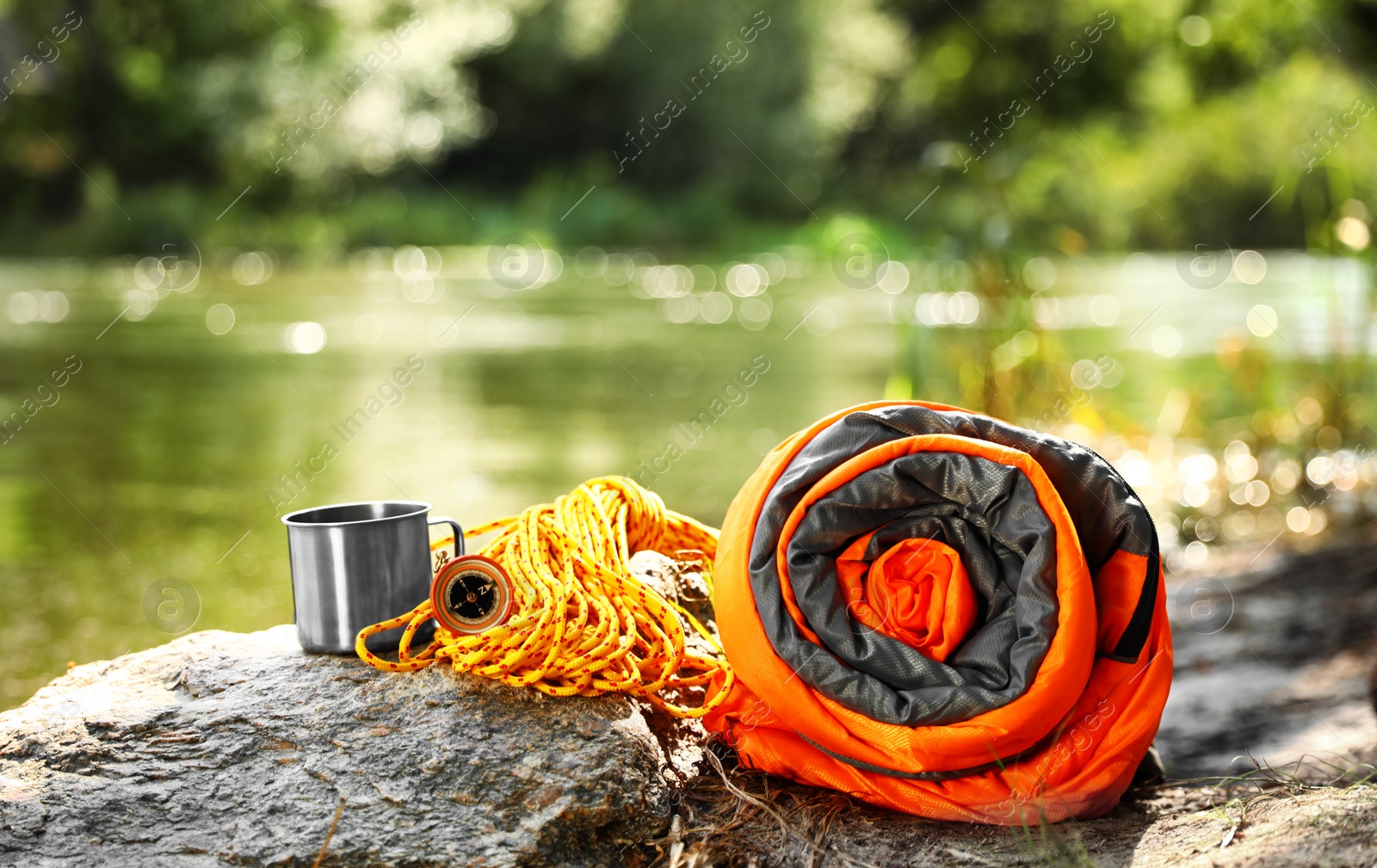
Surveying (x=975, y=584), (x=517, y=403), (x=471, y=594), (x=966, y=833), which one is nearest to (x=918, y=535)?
(x=975, y=584)

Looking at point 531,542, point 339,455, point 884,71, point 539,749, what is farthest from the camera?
point 884,71

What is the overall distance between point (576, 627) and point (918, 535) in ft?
2.27

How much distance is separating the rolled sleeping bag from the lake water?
3.02 meters

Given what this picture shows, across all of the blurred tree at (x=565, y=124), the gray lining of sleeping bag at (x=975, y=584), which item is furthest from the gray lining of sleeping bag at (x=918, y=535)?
the blurred tree at (x=565, y=124)

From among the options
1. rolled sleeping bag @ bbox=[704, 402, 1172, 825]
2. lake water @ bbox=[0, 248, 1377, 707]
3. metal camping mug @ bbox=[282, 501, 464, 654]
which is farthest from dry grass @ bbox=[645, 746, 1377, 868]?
lake water @ bbox=[0, 248, 1377, 707]

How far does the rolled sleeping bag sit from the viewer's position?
2.07 metres

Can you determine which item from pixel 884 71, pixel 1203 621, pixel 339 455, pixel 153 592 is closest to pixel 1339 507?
pixel 1203 621

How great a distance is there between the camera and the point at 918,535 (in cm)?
220

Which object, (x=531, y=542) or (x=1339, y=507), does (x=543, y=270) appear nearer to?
(x=1339, y=507)

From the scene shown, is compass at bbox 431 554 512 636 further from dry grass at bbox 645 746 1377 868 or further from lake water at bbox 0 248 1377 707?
lake water at bbox 0 248 1377 707

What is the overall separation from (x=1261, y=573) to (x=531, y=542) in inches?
156

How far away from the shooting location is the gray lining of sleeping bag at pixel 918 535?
208cm

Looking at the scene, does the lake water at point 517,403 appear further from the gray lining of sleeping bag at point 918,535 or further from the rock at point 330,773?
the gray lining of sleeping bag at point 918,535

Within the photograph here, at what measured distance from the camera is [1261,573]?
526 cm
